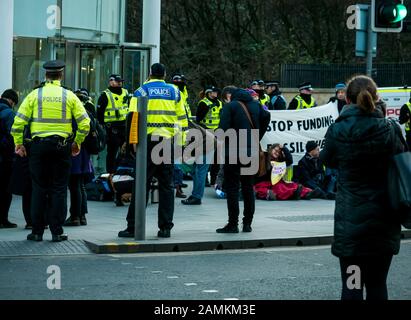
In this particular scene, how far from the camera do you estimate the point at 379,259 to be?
23.6 feet

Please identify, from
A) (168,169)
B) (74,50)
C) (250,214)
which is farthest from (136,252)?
(74,50)

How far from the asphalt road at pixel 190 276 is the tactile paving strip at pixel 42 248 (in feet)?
0.87

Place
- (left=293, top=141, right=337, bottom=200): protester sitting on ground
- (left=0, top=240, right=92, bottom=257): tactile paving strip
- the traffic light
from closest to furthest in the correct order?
(left=0, top=240, right=92, bottom=257): tactile paving strip, the traffic light, (left=293, top=141, right=337, bottom=200): protester sitting on ground

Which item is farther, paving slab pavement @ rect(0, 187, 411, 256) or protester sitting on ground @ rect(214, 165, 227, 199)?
protester sitting on ground @ rect(214, 165, 227, 199)

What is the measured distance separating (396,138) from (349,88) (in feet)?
1.59

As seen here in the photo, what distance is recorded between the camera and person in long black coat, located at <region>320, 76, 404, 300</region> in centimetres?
717

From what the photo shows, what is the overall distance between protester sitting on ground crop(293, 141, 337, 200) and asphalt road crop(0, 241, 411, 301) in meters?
6.73

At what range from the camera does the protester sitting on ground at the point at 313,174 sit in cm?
1908

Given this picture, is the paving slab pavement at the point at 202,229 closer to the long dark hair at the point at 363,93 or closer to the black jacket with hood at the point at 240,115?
the black jacket with hood at the point at 240,115

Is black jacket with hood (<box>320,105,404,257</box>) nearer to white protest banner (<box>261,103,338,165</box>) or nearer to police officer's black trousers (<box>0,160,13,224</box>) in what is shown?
police officer's black trousers (<box>0,160,13,224</box>)

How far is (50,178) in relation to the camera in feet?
40.7

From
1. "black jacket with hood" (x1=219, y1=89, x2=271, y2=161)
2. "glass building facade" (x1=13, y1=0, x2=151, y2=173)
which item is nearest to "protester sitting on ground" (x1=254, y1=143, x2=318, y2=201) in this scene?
"glass building facade" (x1=13, y1=0, x2=151, y2=173)

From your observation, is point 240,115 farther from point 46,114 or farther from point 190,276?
point 190,276
